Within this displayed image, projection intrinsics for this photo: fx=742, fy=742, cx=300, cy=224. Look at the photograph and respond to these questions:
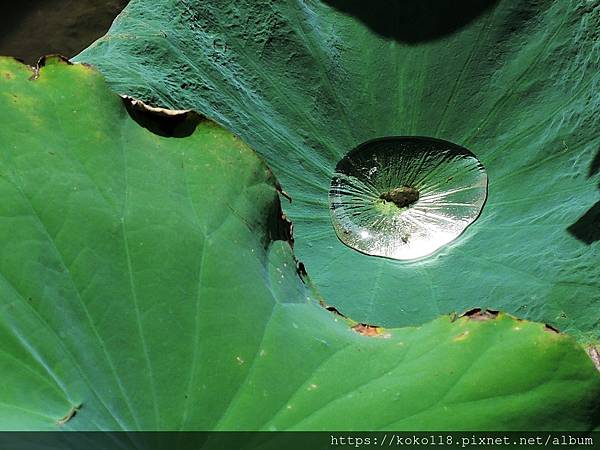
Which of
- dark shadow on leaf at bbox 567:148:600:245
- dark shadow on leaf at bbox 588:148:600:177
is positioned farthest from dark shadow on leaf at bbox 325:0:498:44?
dark shadow on leaf at bbox 567:148:600:245

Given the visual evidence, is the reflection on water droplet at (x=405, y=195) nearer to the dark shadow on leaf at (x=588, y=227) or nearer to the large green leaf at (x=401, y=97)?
the large green leaf at (x=401, y=97)

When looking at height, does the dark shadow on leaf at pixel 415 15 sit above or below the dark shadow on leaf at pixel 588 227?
above

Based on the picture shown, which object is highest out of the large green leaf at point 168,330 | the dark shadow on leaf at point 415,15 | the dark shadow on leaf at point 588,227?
the dark shadow on leaf at point 415,15

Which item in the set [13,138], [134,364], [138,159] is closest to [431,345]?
[134,364]

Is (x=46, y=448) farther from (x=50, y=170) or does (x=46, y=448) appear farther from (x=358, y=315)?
(x=358, y=315)

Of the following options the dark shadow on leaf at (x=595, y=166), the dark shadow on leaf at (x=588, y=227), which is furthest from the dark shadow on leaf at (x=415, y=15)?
the dark shadow on leaf at (x=588, y=227)

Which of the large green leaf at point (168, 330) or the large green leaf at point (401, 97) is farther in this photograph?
the large green leaf at point (401, 97)
